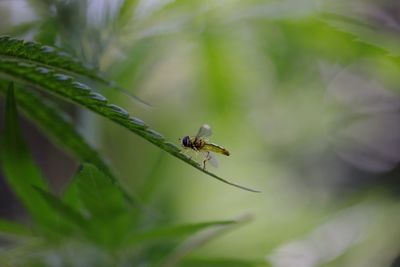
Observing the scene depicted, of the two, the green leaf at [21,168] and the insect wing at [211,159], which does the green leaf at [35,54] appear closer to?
the green leaf at [21,168]

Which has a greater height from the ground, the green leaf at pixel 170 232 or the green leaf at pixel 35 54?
the green leaf at pixel 170 232

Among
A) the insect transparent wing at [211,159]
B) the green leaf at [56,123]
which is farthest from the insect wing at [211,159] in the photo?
the green leaf at [56,123]

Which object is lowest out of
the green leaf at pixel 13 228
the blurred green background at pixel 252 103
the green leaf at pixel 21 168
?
the green leaf at pixel 13 228

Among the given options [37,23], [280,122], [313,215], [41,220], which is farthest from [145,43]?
[280,122]

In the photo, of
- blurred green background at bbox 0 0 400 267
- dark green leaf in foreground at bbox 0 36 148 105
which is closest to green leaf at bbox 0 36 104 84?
dark green leaf in foreground at bbox 0 36 148 105

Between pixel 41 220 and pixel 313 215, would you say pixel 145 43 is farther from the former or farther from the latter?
pixel 313 215

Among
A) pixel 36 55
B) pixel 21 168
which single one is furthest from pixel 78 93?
pixel 21 168

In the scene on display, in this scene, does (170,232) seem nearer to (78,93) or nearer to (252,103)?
(78,93)
